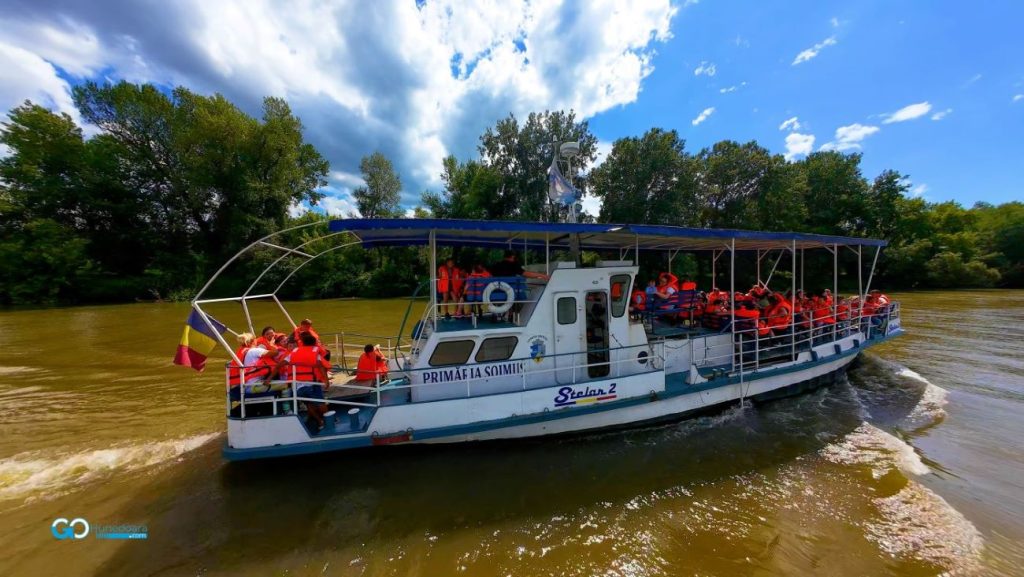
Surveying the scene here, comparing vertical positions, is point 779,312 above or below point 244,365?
above

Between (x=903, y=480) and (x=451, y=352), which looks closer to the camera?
(x=903, y=480)

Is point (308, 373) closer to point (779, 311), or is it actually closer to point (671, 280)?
point (671, 280)

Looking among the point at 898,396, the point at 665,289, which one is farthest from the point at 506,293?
the point at 898,396

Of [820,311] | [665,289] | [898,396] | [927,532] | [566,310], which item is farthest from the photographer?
[820,311]

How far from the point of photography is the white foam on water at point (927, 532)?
398cm

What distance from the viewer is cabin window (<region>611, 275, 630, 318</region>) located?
21.3ft

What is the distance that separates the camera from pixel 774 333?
27.2ft

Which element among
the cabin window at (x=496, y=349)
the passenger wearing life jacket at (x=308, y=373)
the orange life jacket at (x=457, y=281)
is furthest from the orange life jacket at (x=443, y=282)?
the passenger wearing life jacket at (x=308, y=373)

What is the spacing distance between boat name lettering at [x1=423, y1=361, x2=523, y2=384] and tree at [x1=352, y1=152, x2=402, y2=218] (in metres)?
38.3

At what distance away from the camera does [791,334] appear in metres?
7.47

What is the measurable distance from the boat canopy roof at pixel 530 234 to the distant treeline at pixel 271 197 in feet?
62.1

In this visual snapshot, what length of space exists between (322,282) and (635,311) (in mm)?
34060

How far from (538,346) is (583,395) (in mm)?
1084

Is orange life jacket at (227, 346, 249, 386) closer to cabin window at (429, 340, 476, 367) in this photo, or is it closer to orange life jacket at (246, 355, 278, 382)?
orange life jacket at (246, 355, 278, 382)
